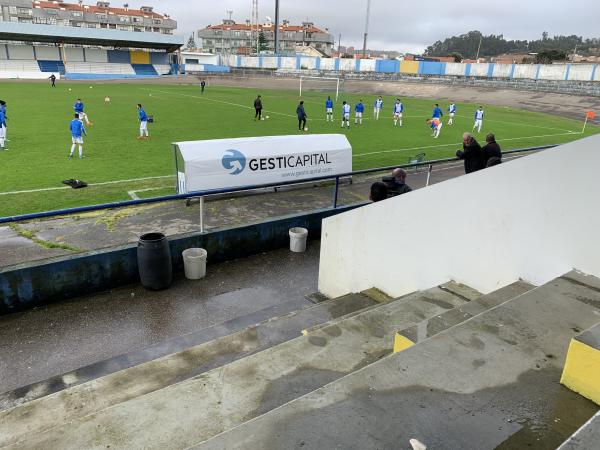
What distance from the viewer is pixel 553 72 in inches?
2376

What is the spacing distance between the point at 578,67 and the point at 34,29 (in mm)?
78694

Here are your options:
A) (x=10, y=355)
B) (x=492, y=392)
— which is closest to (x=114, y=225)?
(x=10, y=355)

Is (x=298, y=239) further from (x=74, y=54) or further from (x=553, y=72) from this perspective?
(x=74, y=54)

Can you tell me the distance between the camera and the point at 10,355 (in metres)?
5.36

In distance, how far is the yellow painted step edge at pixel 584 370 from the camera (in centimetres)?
256

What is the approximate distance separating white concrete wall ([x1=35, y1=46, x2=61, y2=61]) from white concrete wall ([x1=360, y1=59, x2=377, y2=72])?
55.4 m

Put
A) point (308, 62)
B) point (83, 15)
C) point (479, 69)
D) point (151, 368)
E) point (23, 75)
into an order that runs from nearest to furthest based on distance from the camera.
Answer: point (151, 368) → point (479, 69) → point (23, 75) → point (308, 62) → point (83, 15)

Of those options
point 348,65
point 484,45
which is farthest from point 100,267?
point 484,45

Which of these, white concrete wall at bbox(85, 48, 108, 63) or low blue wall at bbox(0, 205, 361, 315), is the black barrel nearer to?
low blue wall at bbox(0, 205, 361, 315)

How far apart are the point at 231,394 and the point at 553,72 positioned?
7012cm

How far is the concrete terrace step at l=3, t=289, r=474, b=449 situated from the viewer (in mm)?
2936

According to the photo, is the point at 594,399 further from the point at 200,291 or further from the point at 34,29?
the point at 34,29

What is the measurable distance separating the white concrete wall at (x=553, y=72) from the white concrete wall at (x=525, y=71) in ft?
3.32

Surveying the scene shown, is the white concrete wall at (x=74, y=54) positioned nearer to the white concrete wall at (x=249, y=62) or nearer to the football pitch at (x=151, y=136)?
the white concrete wall at (x=249, y=62)
